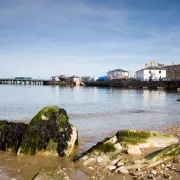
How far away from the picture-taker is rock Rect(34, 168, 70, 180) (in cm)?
722

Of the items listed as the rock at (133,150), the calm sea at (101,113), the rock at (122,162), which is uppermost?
the rock at (133,150)

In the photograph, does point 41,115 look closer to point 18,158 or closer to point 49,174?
point 18,158

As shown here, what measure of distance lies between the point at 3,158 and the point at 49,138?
5.57 ft

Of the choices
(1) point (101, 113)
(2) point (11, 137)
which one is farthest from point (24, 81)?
(2) point (11, 137)

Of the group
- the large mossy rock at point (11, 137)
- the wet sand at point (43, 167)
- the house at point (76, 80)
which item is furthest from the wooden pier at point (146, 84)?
the wet sand at point (43, 167)

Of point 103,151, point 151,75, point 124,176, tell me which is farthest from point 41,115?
point 151,75

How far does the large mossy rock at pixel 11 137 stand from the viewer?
402 inches

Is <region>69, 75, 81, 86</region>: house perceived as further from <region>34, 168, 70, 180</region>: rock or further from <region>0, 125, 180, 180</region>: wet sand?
<region>34, 168, 70, 180</region>: rock

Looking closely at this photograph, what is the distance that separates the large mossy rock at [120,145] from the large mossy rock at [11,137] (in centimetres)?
272

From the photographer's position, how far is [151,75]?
112438 millimetres

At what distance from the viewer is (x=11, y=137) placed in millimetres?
10328

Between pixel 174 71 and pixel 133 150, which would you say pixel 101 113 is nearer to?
pixel 133 150

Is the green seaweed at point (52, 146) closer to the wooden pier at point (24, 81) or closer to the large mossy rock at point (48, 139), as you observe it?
the large mossy rock at point (48, 139)

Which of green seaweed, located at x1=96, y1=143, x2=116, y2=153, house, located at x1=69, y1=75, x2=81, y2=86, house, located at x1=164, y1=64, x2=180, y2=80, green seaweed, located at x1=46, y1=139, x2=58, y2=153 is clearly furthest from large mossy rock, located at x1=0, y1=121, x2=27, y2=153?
house, located at x1=69, y1=75, x2=81, y2=86
